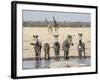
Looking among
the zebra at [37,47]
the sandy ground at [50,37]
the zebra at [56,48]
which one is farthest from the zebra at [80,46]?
the zebra at [37,47]

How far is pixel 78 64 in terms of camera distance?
1.97 metres

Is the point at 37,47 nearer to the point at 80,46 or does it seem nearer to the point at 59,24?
the point at 59,24

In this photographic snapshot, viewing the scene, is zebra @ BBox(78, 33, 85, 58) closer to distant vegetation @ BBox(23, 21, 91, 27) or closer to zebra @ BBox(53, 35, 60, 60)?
distant vegetation @ BBox(23, 21, 91, 27)

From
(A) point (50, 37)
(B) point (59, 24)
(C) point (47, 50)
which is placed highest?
(B) point (59, 24)

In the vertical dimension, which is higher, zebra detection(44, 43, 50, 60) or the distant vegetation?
the distant vegetation

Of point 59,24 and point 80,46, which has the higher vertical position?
point 59,24

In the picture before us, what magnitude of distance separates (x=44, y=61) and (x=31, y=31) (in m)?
0.25

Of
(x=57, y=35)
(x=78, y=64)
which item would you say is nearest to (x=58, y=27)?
(x=57, y=35)

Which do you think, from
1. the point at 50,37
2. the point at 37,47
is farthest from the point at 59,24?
the point at 37,47

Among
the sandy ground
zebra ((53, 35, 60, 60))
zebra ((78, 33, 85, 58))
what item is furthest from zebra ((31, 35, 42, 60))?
zebra ((78, 33, 85, 58))

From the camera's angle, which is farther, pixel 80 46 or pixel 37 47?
pixel 80 46

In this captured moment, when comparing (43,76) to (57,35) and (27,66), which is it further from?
(57,35)

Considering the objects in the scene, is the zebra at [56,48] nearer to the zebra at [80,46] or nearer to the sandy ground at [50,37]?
the sandy ground at [50,37]

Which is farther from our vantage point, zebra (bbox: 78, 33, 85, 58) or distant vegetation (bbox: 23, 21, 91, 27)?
zebra (bbox: 78, 33, 85, 58)
